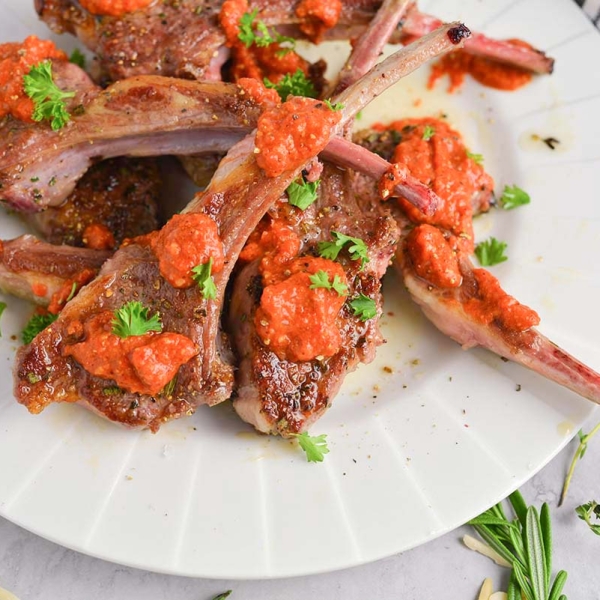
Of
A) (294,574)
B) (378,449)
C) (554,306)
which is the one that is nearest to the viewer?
(294,574)

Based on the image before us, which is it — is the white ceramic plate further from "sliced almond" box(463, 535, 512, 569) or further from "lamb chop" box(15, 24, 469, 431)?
"sliced almond" box(463, 535, 512, 569)

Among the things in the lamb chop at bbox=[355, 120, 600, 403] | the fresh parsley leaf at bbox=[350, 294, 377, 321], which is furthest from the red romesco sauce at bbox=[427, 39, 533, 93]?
the fresh parsley leaf at bbox=[350, 294, 377, 321]

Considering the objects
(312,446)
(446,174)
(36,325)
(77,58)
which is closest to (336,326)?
(312,446)

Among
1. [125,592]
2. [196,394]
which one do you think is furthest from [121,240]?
[125,592]

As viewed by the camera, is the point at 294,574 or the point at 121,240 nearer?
the point at 294,574

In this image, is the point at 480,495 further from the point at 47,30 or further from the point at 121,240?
the point at 47,30

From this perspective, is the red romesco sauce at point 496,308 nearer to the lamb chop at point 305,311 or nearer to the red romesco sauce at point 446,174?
the red romesco sauce at point 446,174

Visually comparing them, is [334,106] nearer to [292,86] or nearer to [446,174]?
[292,86]
